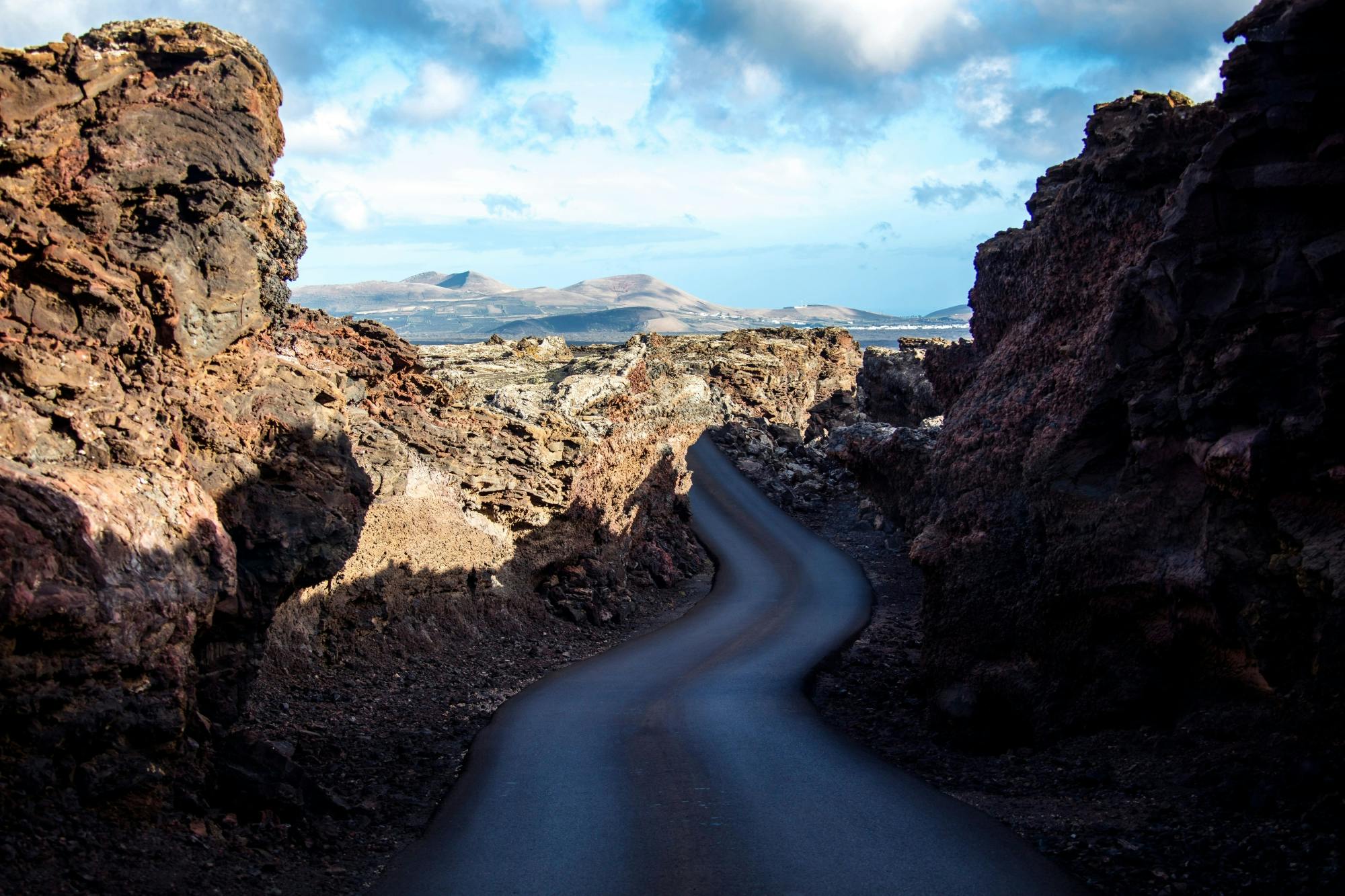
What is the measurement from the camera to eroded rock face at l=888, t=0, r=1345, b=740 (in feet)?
32.3

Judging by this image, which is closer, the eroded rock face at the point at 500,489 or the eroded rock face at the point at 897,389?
the eroded rock face at the point at 500,489

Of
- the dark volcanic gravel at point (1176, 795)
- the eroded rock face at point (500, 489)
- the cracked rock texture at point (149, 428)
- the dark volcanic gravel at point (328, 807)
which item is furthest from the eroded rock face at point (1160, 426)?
the eroded rock face at point (500, 489)

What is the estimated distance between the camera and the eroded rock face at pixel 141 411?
866 cm

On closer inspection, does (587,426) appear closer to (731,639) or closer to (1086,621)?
(731,639)

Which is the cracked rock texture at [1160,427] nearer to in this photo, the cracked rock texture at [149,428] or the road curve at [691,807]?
the road curve at [691,807]

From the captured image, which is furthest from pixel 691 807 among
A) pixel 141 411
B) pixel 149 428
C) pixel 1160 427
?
pixel 141 411

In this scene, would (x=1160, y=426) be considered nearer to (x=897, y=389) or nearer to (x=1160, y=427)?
(x=1160, y=427)

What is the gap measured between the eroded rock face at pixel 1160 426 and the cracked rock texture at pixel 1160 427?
0.03 m

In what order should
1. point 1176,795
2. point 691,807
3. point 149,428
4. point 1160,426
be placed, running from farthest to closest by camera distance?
point 691,807, point 1160,426, point 1176,795, point 149,428

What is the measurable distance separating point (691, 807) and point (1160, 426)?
25.2ft

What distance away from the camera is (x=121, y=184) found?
1073 centimetres

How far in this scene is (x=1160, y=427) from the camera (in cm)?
1191

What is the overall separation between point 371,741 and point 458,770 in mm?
1650

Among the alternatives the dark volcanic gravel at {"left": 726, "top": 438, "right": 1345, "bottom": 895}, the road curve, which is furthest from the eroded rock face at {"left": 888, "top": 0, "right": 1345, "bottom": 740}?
the road curve
